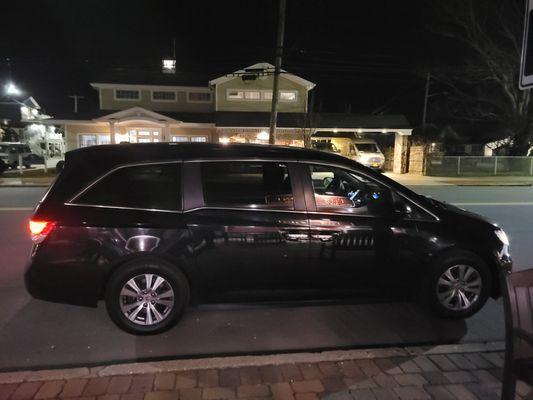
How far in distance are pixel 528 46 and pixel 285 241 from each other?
2.46 metres

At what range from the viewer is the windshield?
93.3 feet

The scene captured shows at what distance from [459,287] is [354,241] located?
1.26 metres

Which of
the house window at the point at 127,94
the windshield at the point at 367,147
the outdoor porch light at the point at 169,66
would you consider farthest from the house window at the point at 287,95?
the house window at the point at 127,94

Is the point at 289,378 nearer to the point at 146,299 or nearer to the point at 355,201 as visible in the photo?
the point at 146,299

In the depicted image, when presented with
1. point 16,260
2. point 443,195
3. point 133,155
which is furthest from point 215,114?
point 133,155

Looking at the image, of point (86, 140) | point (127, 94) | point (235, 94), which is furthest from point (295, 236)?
point (127, 94)

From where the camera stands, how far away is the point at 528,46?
3182 millimetres

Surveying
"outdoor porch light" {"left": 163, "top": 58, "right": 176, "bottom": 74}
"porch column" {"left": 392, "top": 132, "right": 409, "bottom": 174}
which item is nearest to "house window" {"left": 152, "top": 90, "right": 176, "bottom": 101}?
"outdoor porch light" {"left": 163, "top": 58, "right": 176, "bottom": 74}

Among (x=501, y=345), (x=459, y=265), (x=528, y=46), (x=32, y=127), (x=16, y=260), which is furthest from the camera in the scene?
(x=32, y=127)

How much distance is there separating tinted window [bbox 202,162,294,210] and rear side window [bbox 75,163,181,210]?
31 cm

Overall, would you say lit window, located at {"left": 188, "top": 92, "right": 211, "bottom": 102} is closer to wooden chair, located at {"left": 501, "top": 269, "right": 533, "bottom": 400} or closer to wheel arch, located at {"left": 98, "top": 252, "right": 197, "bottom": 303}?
wheel arch, located at {"left": 98, "top": 252, "right": 197, "bottom": 303}

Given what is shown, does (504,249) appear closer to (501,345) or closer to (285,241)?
(501,345)

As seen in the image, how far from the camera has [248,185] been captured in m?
4.36

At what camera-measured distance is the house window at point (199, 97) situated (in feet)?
99.8
